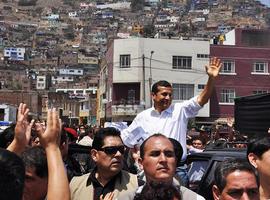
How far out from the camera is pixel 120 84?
50.1m

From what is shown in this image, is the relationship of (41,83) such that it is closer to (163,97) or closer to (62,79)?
(62,79)

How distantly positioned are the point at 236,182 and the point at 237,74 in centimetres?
4603

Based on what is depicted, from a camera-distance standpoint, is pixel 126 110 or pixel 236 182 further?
pixel 126 110

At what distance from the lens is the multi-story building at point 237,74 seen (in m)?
48.2

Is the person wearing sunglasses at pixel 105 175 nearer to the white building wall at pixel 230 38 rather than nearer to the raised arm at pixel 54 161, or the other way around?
the raised arm at pixel 54 161

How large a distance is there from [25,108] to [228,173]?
1.44 meters

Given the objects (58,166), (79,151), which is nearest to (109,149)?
(58,166)

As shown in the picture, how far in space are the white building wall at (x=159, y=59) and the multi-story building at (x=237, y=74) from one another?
1.72m

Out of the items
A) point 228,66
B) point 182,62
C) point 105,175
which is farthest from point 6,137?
point 182,62

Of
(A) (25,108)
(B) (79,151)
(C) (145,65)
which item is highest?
(C) (145,65)

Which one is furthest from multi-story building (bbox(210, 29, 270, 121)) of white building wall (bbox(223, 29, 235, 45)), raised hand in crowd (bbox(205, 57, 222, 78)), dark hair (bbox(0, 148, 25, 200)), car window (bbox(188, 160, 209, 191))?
dark hair (bbox(0, 148, 25, 200))

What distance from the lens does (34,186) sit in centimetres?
352

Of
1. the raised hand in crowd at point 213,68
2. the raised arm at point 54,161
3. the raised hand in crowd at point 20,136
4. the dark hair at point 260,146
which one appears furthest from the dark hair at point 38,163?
the raised hand in crowd at point 213,68

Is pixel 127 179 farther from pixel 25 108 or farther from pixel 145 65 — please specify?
pixel 145 65
